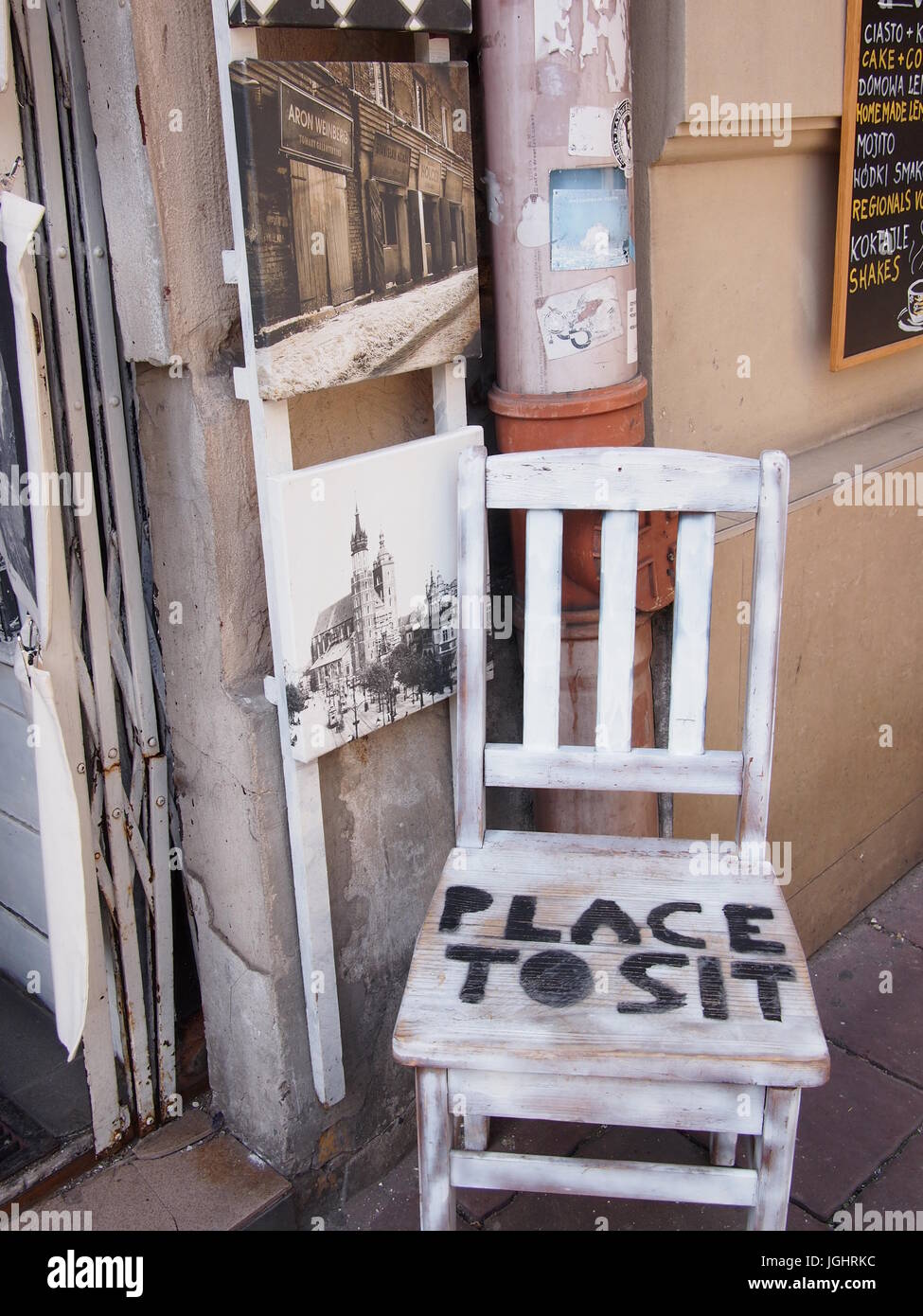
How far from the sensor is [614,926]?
1.67m

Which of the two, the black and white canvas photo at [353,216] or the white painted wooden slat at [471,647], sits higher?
the black and white canvas photo at [353,216]

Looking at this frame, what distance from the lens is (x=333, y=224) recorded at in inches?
61.1

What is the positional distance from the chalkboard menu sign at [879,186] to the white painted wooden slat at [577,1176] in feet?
5.77

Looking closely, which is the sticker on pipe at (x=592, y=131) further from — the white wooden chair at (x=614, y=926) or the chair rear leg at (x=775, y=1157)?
the chair rear leg at (x=775, y=1157)

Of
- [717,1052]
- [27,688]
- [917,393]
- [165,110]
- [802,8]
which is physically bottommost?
[717,1052]

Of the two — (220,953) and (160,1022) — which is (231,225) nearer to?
(220,953)

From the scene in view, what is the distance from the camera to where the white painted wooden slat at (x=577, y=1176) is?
1.56 m

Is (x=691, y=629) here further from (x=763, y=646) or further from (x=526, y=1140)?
(x=526, y=1140)

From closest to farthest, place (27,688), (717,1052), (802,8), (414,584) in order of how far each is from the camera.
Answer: (717,1052)
(27,688)
(414,584)
(802,8)

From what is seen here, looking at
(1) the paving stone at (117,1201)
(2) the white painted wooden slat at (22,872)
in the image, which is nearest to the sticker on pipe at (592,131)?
(2) the white painted wooden slat at (22,872)

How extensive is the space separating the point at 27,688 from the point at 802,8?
188 centimetres

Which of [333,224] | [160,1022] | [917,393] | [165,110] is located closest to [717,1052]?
[160,1022]

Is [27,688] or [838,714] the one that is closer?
[27,688]

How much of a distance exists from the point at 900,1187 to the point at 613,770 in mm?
1041
